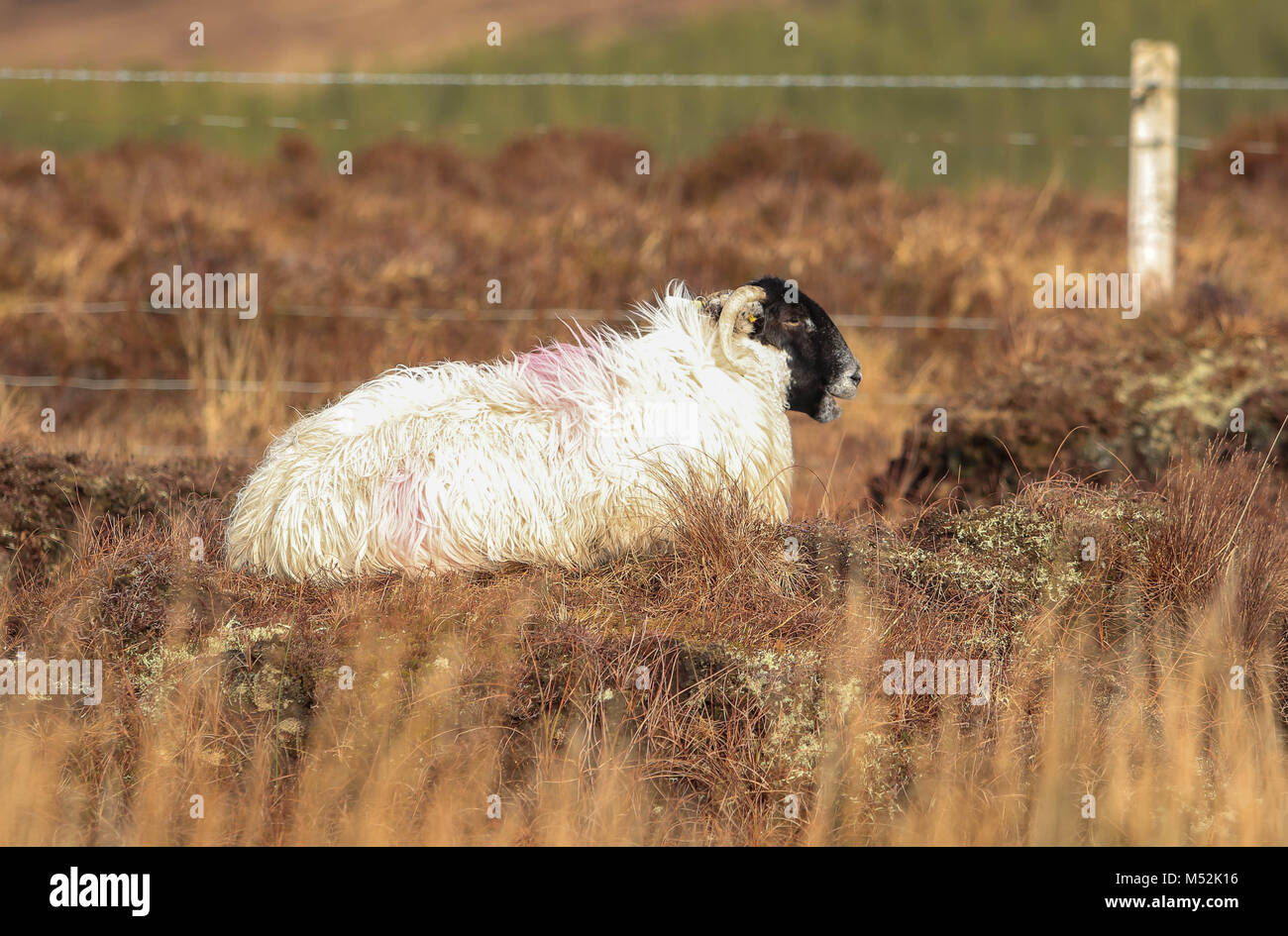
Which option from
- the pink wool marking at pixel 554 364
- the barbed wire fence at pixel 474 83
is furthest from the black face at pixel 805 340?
the barbed wire fence at pixel 474 83

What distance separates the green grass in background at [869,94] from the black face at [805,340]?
18552 millimetres

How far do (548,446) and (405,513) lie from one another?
0.57 meters

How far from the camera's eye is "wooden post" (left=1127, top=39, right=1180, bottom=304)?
1032cm

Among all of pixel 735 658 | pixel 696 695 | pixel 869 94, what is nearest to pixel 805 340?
pixel 735 658

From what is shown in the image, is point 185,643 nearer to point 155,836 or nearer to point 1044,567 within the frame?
point 155,836

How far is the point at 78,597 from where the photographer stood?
5207mm

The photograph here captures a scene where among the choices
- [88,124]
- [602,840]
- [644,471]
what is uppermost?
[88,124]

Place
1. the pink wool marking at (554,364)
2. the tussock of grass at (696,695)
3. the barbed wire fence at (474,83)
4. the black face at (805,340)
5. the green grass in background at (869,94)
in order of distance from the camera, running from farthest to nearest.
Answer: the green grass in background at (869,94)
the barbed wire fence at (474,83)
the black face at (805,340)
the pink wool marking at (554,364)
the tussock of grass at (696,695)

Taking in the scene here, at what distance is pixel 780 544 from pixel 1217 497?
5.70ft

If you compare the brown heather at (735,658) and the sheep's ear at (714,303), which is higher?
the sheep's ear at (714,303)

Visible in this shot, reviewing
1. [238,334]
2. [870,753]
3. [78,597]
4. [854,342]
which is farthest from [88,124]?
[870,753]

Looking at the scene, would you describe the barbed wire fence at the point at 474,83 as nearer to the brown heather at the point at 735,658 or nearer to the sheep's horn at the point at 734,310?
the brown heather at the point at 735,658

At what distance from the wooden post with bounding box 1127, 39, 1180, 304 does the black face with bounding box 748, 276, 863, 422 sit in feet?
18.1

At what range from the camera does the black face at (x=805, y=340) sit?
18.1ft
